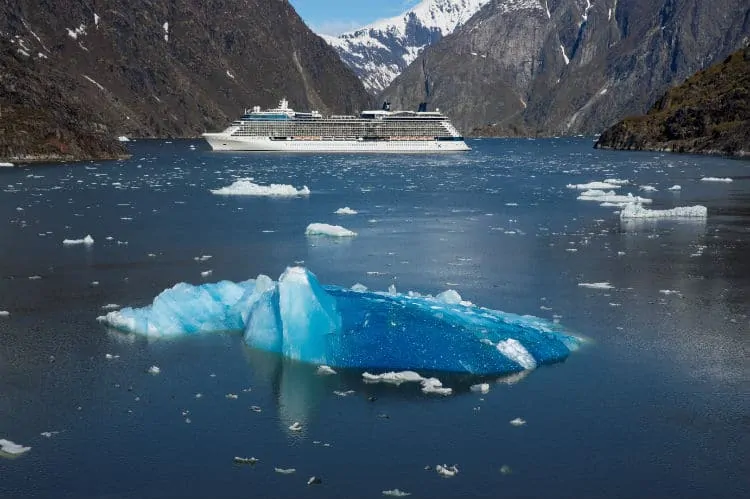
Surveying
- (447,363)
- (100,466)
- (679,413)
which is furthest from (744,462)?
(100,466)

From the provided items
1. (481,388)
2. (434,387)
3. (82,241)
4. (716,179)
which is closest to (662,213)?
(82,241)

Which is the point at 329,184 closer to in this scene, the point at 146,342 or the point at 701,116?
the point at 146,342

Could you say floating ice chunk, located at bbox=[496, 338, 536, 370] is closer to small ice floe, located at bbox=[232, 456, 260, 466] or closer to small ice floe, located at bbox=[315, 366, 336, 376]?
small ice floe, located at bbox=[315, 366, 336, 376]

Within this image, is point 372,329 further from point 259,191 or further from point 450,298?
point 259,191

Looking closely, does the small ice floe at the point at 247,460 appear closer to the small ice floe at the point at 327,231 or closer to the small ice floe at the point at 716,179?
the small ice floe at the point at 327,231

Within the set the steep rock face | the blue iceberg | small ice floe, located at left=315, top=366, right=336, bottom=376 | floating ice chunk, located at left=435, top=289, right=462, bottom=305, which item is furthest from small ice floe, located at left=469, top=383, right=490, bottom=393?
the steep rock face
